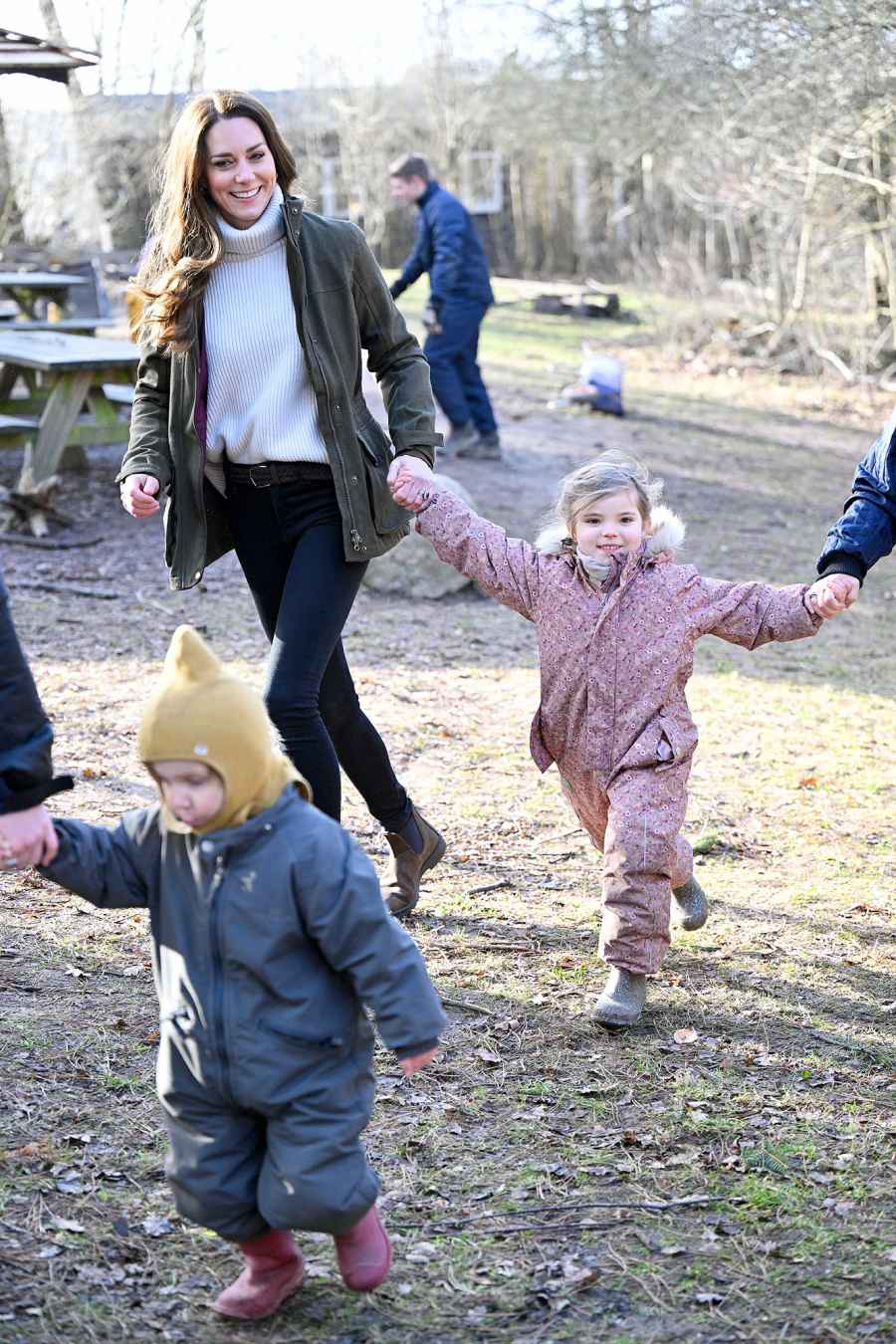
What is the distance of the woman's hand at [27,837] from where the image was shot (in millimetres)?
2598

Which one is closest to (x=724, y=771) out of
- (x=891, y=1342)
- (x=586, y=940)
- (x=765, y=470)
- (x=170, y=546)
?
(x=586, y=940)

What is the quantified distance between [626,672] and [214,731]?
5.36ft

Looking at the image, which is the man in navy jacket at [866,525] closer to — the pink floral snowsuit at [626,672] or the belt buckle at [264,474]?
the pink floral snowsuit at [626,672]

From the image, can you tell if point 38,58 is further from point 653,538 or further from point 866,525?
point 866,525

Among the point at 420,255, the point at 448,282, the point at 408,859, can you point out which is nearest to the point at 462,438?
the point at 448,282

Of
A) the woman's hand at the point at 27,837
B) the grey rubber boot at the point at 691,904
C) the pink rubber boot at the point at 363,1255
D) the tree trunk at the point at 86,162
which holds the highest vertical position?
the tree trunk at the point at 86,162

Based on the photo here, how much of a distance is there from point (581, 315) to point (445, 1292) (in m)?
24.2

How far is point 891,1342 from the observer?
8.93 ft

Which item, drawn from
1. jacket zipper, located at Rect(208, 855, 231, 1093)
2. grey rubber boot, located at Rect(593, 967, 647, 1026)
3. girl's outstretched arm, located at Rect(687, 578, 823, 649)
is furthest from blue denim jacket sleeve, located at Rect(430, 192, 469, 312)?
jacket zipper, located at Rect(208, 855, 231, 1093)

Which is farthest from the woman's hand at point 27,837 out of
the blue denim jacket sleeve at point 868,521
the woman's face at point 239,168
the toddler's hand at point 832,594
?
the blue denim jacket sleeve at point 868,521

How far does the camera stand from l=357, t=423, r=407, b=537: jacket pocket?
12.9 feet

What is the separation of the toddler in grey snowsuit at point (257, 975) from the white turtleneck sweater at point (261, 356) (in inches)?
56.0

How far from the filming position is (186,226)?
3.76 m

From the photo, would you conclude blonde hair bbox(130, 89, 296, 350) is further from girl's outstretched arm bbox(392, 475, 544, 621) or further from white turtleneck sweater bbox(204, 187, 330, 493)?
girl's outstretched arm bbox(392, 475, 544, 621)
